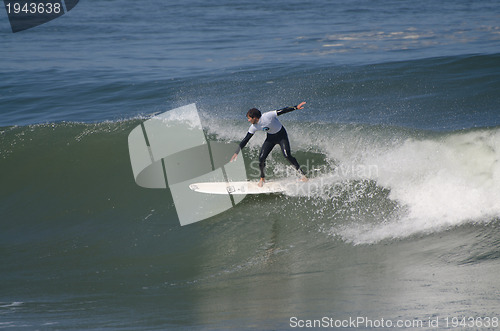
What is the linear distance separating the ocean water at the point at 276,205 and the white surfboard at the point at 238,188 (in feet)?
0.54

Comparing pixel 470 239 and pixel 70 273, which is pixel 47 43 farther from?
pixel 470 239

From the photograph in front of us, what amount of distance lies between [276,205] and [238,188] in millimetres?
782

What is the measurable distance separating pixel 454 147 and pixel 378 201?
1.93m

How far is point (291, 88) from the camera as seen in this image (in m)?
16.0

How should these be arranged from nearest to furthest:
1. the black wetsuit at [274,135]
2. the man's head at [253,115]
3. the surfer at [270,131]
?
1. the man's head at [253,115]
2. the surfer at [270,131]
3. the black wetsuit at [274,135]

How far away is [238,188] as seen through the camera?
363 inches

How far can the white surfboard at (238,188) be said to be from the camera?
909 centimetres

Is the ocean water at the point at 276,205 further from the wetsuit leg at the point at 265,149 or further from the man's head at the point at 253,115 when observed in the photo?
the man's head at the point at 253,115

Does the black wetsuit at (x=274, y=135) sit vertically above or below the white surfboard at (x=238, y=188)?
above

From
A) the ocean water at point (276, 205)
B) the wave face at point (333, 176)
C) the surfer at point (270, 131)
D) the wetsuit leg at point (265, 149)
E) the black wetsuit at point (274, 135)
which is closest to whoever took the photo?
the ocean water at point (276, 205)

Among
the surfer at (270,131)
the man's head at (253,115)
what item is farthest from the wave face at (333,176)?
the man's head at (253,115)

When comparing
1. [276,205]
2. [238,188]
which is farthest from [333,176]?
[238,188]

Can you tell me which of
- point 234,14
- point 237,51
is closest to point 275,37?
point 237,51

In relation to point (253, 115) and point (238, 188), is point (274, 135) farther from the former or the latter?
point (238, 188)
